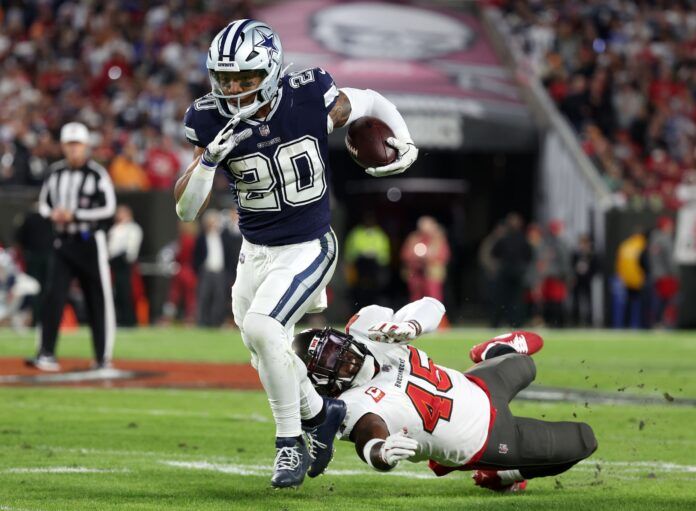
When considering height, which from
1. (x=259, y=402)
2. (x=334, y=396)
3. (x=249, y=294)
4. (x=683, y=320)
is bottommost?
(x=683, y=320)

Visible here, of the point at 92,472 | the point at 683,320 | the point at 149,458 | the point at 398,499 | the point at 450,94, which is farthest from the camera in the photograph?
the point at 450,94

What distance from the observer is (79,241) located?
10.7 m

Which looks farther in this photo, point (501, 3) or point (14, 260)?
point (501, 3)

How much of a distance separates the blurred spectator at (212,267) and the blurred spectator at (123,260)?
890 mm

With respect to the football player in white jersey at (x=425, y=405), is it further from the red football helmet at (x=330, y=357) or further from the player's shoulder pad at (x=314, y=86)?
the player's shoulder pad at (x=314, y=86)

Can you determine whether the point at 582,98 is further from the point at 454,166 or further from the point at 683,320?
the point at 683,320

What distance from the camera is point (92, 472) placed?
6105 mm

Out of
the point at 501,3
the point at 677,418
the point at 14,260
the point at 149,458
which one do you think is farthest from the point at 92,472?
the point at 501,3

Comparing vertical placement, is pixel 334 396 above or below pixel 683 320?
above

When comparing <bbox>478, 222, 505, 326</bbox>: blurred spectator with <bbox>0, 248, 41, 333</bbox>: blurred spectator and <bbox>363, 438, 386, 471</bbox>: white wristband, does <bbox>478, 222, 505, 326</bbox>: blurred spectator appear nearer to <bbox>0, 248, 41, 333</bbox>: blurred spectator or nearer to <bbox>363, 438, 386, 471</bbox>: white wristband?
<bbox>0, 248, 41, 333</bbox>: blurred spectator

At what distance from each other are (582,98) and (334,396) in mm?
19019

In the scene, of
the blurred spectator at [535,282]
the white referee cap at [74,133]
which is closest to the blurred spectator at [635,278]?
the blurred spectator at [535,282]

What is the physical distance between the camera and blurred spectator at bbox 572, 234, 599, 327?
20453 millimetres

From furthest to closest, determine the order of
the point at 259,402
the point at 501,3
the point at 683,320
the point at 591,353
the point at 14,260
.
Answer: the point at 501,3 → the point at 683,320 → the point at 14,260 → the point at 591,353 → the point at 259,402
